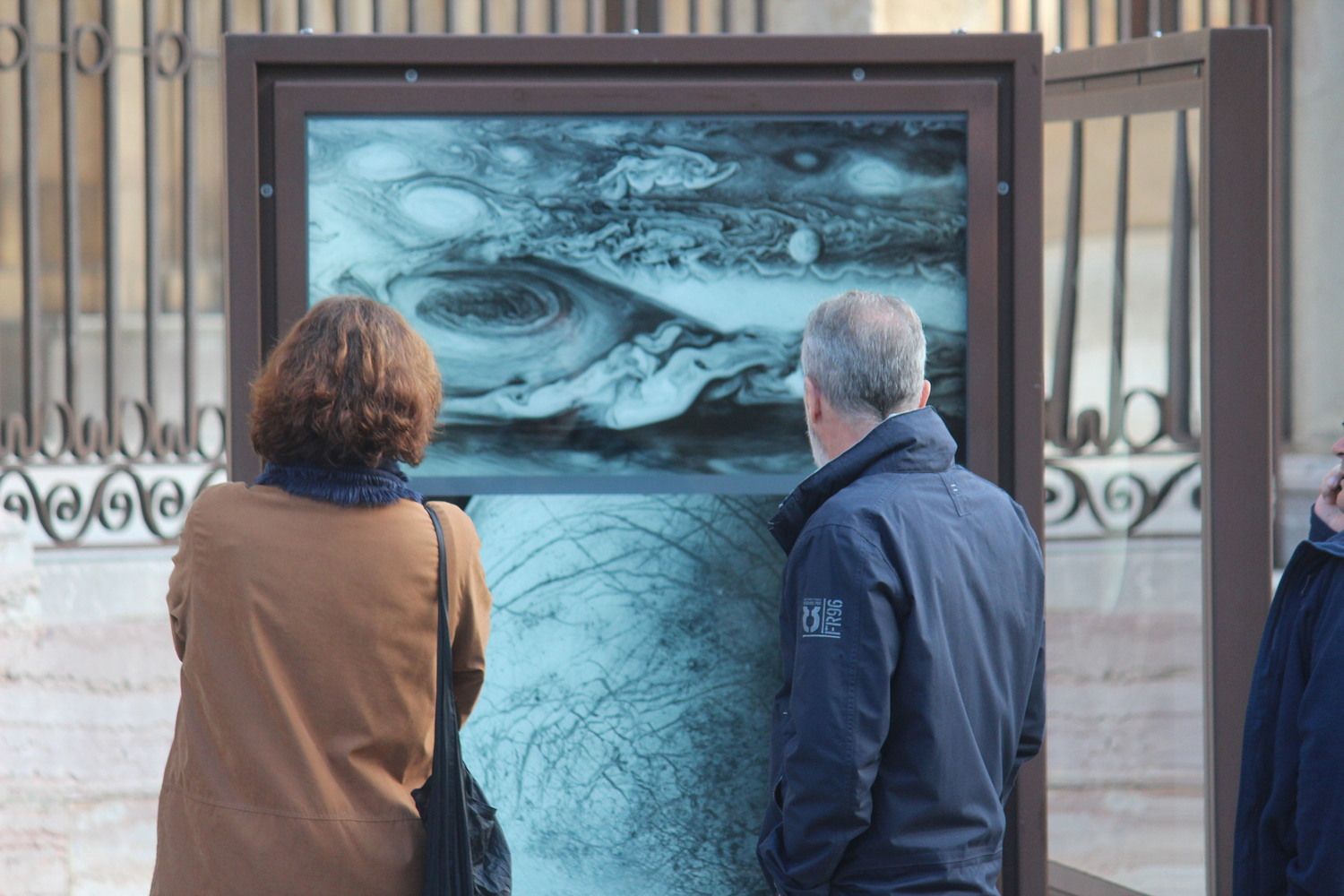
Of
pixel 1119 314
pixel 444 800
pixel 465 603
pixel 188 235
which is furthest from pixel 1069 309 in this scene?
pixel 188 235

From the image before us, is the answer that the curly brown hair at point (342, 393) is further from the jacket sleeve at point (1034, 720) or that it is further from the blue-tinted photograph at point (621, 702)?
the jacket sleeve at point (1034, 720)

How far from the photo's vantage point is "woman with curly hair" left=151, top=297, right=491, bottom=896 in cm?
178

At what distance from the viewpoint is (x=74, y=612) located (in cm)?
442

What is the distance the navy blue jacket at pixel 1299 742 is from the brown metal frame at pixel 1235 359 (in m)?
0.53

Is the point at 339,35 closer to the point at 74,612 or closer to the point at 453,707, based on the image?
the point at 453,707

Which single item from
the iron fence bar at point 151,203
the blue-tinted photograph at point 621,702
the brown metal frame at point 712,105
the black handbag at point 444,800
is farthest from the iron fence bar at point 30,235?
the black handbag at point 444,800

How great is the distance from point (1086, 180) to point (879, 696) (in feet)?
6.94

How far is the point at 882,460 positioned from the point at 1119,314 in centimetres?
189

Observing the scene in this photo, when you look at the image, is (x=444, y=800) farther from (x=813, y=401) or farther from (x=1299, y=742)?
(x=1299, y=742)

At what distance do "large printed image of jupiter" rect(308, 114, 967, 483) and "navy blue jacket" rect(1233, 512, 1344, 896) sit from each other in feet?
2.16

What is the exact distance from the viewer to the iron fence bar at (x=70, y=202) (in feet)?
14.8

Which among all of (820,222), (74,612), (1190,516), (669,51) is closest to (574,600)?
(820,222)

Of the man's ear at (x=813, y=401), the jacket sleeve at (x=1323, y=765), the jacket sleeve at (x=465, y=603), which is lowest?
the jacket sleeve at (x=1323, y=765)

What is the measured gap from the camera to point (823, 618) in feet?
5.69
